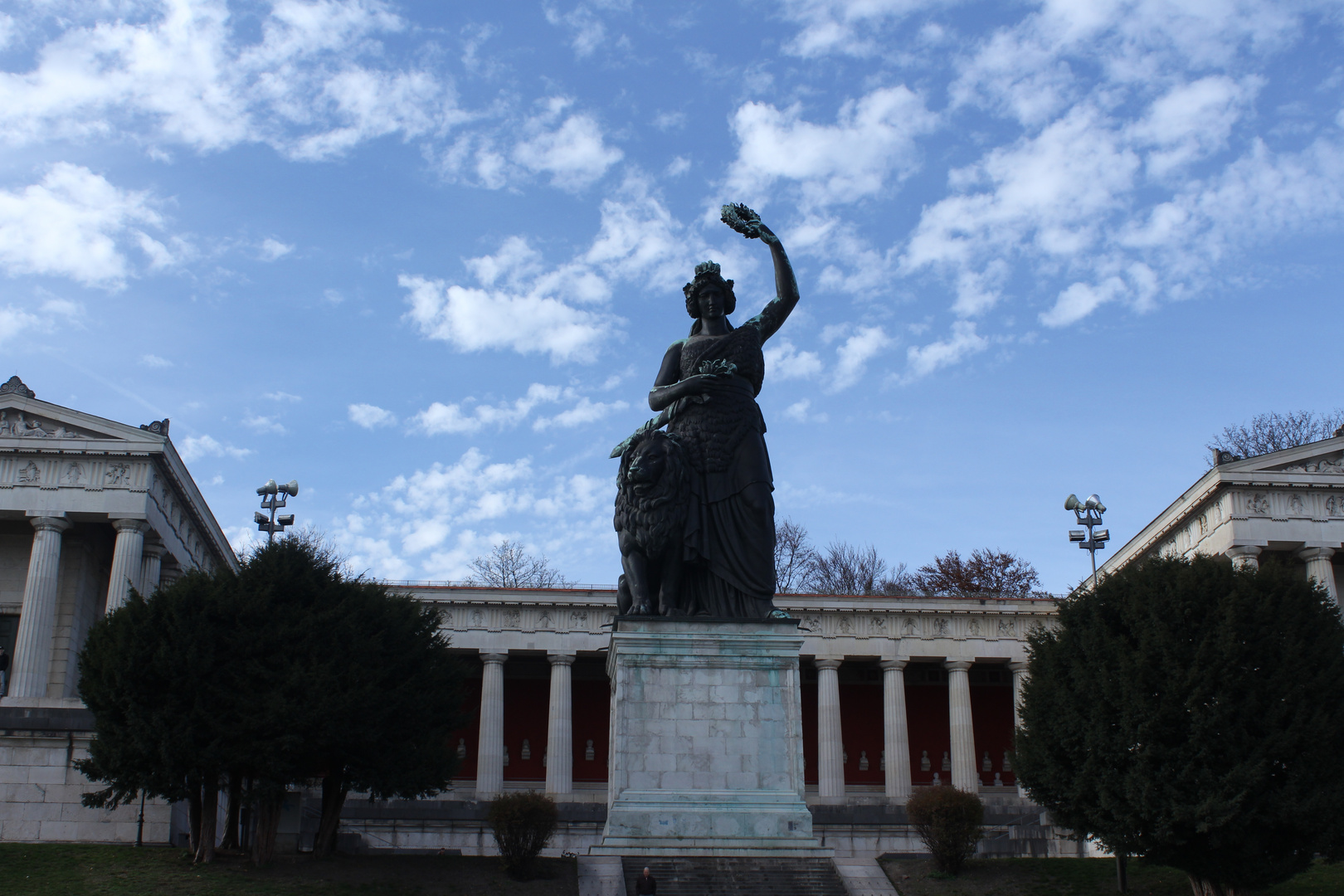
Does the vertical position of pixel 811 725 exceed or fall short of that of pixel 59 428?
it falls short

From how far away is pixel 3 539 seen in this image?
41.9 m

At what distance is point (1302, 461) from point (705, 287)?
34.5 metres

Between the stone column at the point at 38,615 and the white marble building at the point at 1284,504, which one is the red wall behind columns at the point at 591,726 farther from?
the white marble building at the point at 1284,504

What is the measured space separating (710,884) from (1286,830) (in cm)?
1254

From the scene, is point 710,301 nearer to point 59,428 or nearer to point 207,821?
point 207,821

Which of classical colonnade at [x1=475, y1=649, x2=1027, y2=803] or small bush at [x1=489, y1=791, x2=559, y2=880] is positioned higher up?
classical colonnade at [x1=475, y1=649, x2=1027, y2=803]

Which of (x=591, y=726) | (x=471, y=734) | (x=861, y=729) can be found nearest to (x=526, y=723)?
(x=471, y=734)

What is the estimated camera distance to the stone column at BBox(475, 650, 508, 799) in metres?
45.3

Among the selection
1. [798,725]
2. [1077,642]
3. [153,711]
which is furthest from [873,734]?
[798,725]

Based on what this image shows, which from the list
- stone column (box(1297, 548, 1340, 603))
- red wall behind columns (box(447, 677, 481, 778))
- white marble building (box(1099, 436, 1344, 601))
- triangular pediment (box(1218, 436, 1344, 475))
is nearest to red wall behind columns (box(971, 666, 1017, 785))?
white marble building (box(1099, 436, 1344, 601))

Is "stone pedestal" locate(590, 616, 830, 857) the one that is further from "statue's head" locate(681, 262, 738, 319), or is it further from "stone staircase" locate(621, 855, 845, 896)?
"statue's head" locate(681, 262, 738, 319)

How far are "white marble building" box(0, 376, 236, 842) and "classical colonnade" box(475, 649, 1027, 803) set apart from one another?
42.2 feet

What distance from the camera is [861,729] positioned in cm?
5091

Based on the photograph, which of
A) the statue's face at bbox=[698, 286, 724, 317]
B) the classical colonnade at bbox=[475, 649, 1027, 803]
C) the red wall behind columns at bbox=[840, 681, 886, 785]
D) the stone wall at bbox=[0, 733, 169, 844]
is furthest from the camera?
the red wall behind columns at bbox=[840, 681, 886, 785]
